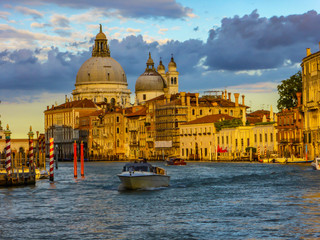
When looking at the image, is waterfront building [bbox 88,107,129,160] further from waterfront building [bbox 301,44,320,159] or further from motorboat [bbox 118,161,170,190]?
motorboat [bbox 118,161,170,190]

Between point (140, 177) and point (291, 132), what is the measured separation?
52146 mm

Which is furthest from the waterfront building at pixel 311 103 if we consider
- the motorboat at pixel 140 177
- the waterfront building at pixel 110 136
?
the waterfront building at pixel 110 136

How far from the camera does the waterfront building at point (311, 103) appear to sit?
271 feet

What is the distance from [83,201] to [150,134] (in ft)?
334

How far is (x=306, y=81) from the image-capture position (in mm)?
86250

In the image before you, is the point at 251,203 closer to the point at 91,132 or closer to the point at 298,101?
the point at 298,101

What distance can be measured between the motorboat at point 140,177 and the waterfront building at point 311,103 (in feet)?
128

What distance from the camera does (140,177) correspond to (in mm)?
43344

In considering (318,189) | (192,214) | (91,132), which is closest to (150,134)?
(91,132)

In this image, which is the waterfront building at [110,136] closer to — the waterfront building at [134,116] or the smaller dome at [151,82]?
the waterfront building at [134,116]

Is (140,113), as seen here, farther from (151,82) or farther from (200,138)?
(151,82)

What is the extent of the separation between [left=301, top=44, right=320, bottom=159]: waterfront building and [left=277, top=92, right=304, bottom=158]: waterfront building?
9.69ft

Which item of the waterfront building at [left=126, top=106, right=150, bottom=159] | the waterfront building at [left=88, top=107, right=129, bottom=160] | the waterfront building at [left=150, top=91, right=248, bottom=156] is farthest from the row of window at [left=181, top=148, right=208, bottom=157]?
the waterfront building at [left=88, top=107, right=129, bottom=160]

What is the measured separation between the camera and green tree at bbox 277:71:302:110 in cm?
9944
